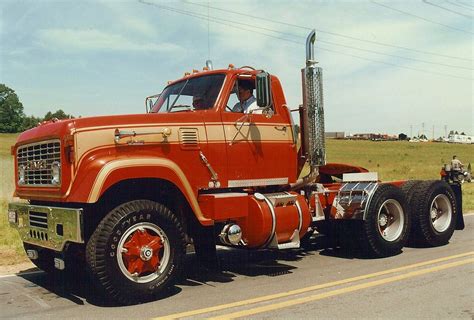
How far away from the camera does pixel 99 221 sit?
569 centimetres

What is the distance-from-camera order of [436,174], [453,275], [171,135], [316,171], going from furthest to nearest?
[436,174], [316,171], [453,275], [171,135]

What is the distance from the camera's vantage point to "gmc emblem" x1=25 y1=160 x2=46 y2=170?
19.6 ft

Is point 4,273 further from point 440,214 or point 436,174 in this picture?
point 436,174

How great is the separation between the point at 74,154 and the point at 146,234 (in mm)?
1131

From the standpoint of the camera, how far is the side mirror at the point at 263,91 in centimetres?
663

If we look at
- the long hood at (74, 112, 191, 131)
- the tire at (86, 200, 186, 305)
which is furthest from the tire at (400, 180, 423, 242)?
the tire at (86, 200, 186, 305)

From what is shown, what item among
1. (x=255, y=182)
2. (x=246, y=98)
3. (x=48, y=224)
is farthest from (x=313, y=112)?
(x=48, y=224)

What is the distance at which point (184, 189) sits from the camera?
601 cm

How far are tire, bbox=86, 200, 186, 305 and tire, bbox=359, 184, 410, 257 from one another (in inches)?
125

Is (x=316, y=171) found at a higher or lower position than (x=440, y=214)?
higher

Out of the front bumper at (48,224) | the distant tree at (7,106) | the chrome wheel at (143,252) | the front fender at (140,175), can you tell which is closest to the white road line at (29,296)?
the front bumper at (48,224)

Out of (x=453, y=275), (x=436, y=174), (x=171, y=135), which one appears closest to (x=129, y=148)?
(x=171, y=135)

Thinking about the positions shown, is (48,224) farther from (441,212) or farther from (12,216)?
(441,212)

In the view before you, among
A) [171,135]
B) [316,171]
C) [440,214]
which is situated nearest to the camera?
[171,135]
